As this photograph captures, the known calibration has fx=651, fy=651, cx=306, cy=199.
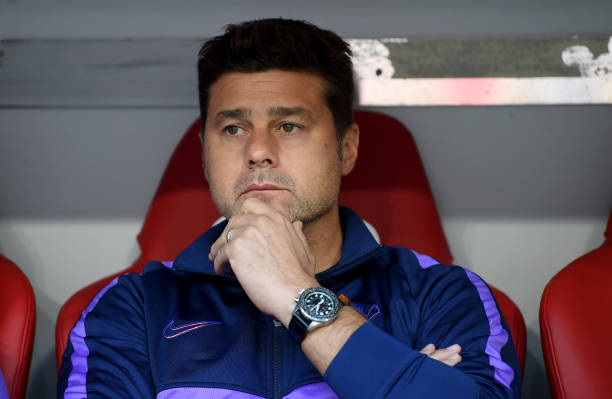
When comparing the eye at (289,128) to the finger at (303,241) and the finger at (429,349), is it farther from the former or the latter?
the finger at (429,349)

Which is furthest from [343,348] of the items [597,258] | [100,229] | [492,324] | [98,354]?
[100,229]

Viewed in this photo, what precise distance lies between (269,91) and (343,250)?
368 millimetres

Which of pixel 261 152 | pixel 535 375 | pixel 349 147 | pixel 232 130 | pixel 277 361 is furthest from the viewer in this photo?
pixel 535 375

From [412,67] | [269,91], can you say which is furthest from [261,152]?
[412,67]

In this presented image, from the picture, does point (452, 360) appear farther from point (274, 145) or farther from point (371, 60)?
point (371, 60)

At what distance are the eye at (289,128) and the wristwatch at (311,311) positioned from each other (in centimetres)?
42

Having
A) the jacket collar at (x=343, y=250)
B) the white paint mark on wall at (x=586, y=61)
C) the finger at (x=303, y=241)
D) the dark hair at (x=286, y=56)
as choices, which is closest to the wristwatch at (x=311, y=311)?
the finger at (x=303, y=241)

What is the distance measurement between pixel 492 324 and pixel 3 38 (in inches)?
57.9

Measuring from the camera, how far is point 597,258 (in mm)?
1378

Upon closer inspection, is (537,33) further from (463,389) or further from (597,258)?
(463,389)

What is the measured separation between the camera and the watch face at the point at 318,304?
1035mm

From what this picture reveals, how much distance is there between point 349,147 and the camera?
151 cm

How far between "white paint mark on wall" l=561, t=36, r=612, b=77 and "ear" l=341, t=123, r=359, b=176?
63 cm

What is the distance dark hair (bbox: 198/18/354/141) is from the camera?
55.6 inches
